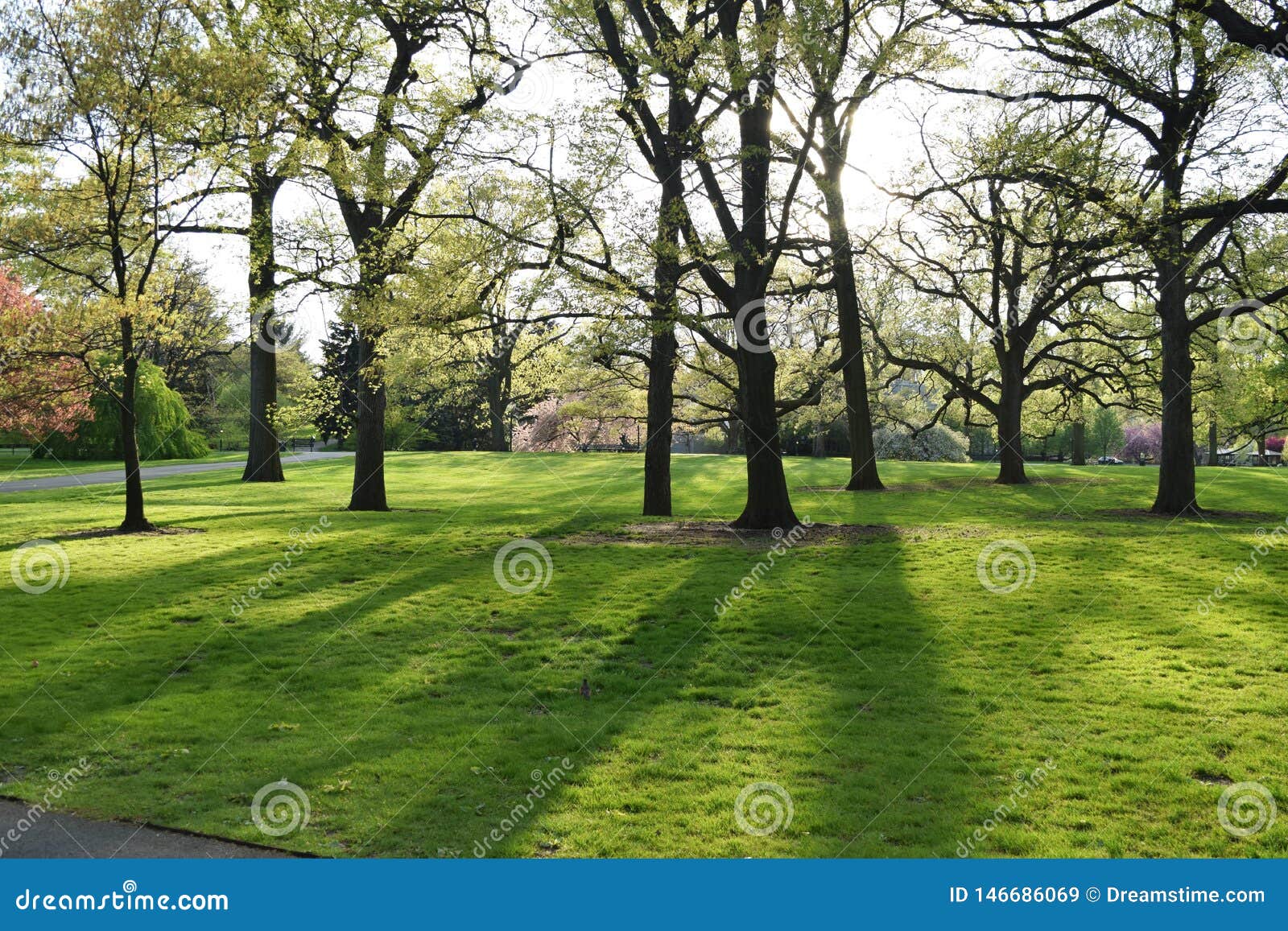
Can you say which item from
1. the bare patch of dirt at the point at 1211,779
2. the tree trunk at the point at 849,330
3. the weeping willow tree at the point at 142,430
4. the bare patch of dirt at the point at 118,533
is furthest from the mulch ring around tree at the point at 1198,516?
the weeping willow tree at the point at 142,430

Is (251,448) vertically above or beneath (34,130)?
beneath

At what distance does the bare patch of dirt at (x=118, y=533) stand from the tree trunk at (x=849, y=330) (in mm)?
16487

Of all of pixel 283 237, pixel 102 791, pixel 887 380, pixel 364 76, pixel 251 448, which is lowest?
pixel 102 791

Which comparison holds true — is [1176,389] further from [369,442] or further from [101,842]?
[101,842]


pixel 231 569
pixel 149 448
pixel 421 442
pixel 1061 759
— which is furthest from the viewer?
pixel 421 442

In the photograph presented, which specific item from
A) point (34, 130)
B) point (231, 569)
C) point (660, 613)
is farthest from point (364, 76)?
point (660, 613)

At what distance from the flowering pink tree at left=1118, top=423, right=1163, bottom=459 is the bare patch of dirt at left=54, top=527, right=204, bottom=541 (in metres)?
95.1

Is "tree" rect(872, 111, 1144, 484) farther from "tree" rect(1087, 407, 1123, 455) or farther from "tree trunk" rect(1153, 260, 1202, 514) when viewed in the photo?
"tree" rect(1087, 407, 1123, 455)

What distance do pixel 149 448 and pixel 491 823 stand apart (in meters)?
49.6

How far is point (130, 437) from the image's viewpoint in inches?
765

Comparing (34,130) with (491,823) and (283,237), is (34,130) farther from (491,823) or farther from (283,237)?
(491,823)

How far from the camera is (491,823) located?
6.42 meters

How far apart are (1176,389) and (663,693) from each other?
1770 centimetres

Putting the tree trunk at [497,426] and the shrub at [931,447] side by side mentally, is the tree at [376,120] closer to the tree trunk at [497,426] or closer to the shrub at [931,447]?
the tree trunk at [497,426]
